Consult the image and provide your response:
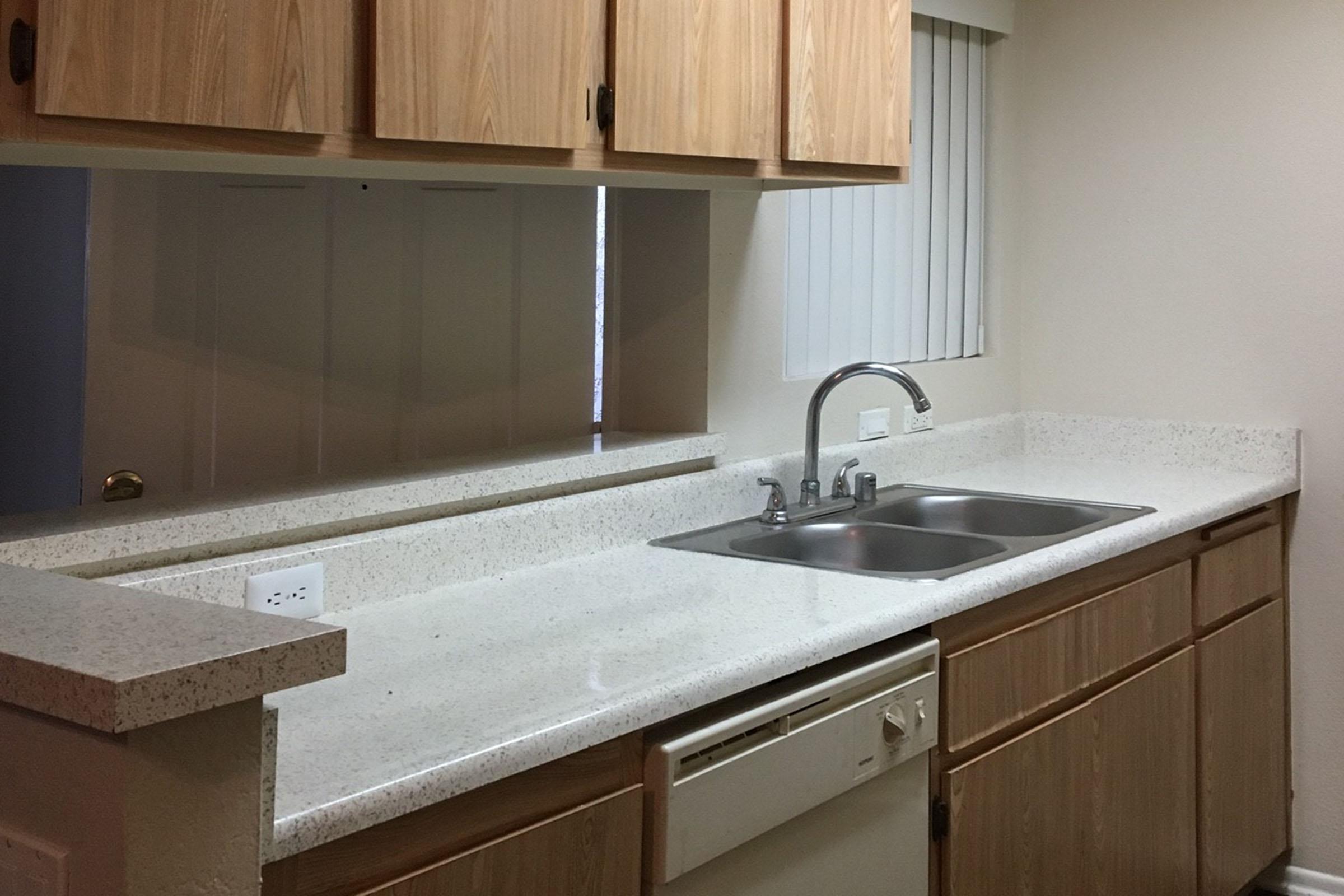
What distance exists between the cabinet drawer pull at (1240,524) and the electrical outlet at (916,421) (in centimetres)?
67

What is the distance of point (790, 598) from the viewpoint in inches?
80.6

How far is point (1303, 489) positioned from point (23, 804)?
2.92 m

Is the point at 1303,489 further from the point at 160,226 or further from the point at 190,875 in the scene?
the point at 190,875

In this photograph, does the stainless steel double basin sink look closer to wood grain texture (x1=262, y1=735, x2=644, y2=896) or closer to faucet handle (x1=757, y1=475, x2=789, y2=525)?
faucet handle (x1=757, y1=475, x2=789, y2=525)

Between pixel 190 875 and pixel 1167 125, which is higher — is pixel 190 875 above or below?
below

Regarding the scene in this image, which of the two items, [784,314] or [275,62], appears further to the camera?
[784,314]

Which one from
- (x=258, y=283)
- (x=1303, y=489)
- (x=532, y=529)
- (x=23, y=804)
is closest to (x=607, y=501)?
(x=532, y=529)

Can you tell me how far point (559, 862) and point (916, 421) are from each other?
199cm

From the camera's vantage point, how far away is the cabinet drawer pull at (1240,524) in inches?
114

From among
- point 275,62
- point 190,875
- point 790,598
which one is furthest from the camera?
point 790,598

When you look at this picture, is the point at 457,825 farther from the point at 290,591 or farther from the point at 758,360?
the point at 758,360

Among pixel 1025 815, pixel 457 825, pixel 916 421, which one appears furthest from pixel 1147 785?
pixel 457 825

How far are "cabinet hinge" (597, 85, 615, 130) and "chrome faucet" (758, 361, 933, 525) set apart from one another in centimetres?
85

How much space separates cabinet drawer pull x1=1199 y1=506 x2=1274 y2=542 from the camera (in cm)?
289
